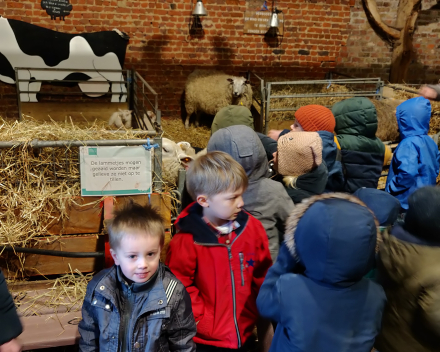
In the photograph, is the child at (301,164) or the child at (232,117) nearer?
the child at (301,164)

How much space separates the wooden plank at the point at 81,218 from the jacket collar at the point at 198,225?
76cm

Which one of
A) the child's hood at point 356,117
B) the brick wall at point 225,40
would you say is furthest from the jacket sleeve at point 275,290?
the brick wall at point 225,40

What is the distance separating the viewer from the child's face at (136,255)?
1.47 meters

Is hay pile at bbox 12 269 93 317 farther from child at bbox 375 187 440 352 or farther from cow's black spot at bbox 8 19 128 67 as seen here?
cow's black spot at bbox 8 19 128 67

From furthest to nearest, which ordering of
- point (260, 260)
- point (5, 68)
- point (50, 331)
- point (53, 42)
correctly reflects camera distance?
point (53, 42) < point (5, 68) < point (50, 331) < point (260, 260)

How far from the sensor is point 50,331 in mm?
2027

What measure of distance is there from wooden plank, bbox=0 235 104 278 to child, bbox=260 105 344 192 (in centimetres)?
134

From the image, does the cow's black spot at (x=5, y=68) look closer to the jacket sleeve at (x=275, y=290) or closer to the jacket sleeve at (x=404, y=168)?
the jacket sleeve at (x=404, y=168)

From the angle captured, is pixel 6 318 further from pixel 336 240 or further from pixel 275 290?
pixel 336 240

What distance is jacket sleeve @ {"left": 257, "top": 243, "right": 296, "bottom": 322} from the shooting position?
4.61 ft

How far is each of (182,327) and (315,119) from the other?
5.67ft

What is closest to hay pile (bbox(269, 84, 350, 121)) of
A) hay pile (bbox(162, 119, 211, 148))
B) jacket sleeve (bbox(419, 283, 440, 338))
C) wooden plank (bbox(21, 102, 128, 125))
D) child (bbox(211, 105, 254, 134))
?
hay pile (bbox(162, 119, 211, 148))

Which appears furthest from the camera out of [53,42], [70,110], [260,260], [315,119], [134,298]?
[53,42]

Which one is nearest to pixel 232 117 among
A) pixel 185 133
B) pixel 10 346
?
pixel 10 346
